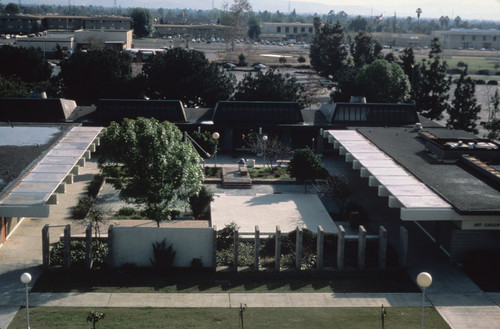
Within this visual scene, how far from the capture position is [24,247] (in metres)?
32.4

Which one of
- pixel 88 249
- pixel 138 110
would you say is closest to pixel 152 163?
pixel 88 249

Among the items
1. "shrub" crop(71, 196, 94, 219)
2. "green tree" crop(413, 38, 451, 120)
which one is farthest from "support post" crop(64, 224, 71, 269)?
"green tree" crop(413, 38, 451, 120)

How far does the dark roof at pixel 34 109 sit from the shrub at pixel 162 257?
1067 inches

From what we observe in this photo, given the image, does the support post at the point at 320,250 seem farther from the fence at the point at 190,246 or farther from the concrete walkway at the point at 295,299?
the concrete walkway at the point at 295,299

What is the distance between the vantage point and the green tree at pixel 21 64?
223 ft

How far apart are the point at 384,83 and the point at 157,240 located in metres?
41.4

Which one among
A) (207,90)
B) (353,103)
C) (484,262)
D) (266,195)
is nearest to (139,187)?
(266,195)

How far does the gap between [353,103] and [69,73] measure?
28.0m

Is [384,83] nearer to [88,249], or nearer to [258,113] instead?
[258,113]

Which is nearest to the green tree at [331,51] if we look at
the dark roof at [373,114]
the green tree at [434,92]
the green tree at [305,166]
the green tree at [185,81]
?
the green tree at [434,92]

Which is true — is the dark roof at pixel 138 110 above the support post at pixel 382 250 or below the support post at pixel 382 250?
above

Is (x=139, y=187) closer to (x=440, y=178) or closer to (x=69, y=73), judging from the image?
(x=440, y=178)

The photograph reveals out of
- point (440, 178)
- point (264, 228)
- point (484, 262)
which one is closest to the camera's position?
point (484, 262)

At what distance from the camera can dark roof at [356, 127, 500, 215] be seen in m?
30.2
